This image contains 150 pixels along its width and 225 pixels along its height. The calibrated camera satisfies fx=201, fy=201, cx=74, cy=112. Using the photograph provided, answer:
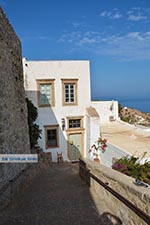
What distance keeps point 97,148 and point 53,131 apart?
3164 millimetres

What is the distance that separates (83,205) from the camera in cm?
434

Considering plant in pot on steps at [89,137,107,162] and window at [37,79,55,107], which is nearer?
plant in pot on steps at [89,137,107,162]

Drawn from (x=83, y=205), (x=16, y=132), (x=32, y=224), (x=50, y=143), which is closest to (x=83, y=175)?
(x=83, y=205)

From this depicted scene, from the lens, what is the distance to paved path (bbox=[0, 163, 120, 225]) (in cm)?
361

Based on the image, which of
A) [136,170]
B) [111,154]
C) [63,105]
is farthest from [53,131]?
[136,170]

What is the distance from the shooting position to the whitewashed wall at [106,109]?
15.9m

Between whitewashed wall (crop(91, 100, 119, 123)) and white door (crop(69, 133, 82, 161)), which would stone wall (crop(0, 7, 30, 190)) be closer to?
white door (crop(69, 133, 82, 161))

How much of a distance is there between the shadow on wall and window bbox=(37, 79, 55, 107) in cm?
6

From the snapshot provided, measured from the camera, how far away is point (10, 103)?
552 centimetres

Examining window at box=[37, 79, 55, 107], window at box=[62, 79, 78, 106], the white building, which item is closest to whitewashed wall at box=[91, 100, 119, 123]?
the white building

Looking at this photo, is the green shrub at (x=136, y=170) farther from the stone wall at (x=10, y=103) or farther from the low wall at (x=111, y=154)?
the stone wall at (x=10, y=103)

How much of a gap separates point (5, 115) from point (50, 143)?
8112mm

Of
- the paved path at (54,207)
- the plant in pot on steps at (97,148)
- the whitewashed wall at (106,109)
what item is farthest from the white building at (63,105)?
the paved path at (54,207)

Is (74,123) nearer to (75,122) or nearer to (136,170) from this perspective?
(75,122)
